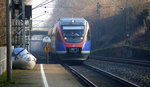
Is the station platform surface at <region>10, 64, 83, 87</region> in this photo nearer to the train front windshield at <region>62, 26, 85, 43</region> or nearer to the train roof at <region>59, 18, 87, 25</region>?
the train front windshield at <region>62, 26, 85, 43</region>

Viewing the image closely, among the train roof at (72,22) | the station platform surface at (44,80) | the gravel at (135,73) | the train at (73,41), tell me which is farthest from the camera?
the train roof at (72,22)

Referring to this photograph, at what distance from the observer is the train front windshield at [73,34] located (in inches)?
1234

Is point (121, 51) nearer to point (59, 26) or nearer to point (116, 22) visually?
point (116, 22)

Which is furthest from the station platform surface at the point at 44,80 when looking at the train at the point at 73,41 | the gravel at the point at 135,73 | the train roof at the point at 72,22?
the train roof at the point at 72,22

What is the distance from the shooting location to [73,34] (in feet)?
103

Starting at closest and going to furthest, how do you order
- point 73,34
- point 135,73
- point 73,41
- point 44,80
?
point 44,80
point 135,73
point 73,41
point 73,34

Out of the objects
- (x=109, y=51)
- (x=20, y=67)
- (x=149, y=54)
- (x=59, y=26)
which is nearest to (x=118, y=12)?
(x=109, y=51)

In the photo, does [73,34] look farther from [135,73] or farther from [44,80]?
[44,80]

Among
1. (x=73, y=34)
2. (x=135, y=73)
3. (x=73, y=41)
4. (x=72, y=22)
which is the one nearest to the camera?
(x=135, y=73)

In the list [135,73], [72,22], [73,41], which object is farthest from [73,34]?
[135,73]

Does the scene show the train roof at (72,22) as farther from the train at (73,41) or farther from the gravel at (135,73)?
the gravel at (135,73)

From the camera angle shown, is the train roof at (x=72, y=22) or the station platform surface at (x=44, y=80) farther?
the train roof at (x=72, y=22)

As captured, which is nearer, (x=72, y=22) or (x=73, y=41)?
(x=73, y=41)

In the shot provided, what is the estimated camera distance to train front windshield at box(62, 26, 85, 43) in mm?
31344
